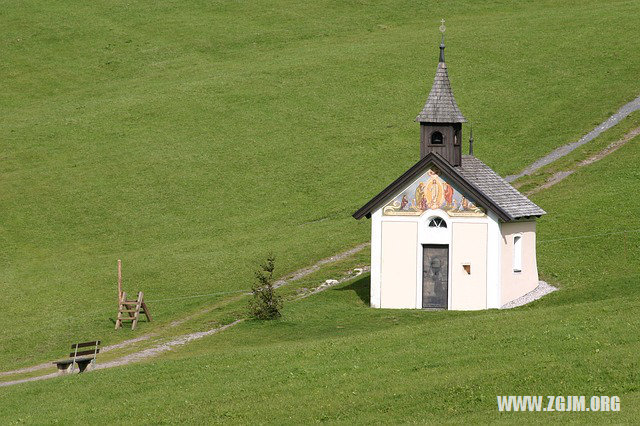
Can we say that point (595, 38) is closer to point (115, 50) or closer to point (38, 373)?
point (115, 50)

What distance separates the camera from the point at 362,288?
52656mm

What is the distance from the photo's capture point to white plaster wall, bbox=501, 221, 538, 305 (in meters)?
47.9

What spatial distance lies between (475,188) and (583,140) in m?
32.1

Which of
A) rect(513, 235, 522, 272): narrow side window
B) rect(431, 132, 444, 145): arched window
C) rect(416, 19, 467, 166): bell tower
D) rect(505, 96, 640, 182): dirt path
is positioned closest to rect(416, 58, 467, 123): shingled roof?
rect(416, 19, 467, 166): bell tower

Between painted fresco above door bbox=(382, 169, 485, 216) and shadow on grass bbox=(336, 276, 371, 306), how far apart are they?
4246 millimetres

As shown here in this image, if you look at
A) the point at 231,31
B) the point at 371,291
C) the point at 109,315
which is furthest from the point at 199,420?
the point at 231,31

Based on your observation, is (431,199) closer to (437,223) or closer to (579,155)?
(437,223)

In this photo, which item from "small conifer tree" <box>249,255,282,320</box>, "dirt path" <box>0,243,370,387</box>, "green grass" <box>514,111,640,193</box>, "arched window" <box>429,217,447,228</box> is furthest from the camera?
"green grass" <box>514,111,640,193</box>

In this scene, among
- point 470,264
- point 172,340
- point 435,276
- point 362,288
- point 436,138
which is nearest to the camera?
point 172,340

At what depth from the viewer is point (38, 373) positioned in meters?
42.3

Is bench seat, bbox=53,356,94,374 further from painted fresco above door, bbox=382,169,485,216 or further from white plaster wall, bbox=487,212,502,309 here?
white plaster wall, bbox=487,212,502,309

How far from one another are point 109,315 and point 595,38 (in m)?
55.6

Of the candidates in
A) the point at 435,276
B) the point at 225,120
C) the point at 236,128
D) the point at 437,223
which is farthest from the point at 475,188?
the point at 225,120

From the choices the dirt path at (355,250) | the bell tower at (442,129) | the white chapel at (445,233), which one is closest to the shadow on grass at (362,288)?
the dirt path at (355,250)
